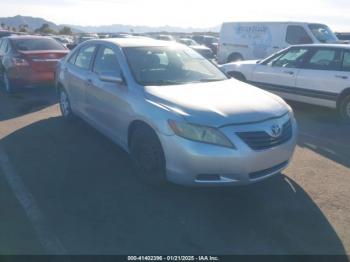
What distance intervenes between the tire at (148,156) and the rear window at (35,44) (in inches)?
253

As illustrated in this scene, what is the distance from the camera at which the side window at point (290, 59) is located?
26.0 ft

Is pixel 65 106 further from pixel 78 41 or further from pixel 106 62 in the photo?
pixel 78 41

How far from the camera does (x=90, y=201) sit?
12.8 ft

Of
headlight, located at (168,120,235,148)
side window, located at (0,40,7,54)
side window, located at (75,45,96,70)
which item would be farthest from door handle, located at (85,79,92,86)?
side window, located at (0,40,7,54)

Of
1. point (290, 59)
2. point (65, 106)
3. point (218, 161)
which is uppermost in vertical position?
point (290, 59)

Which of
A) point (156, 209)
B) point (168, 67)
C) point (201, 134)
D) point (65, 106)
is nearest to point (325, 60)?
point (168, 67)

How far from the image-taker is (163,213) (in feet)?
12.2

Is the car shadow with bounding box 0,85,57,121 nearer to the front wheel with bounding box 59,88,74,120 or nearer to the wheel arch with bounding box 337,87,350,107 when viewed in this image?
the front wheel with bounding box 59,88,74,120

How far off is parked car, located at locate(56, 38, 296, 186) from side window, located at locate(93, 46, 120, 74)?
1 cm

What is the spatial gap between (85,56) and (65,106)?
1284 millimetres

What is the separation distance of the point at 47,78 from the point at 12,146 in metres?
3.83

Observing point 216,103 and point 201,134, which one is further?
point 216,103

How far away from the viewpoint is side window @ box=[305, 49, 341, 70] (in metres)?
7.32

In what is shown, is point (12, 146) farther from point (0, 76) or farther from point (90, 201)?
point (0, 76)
